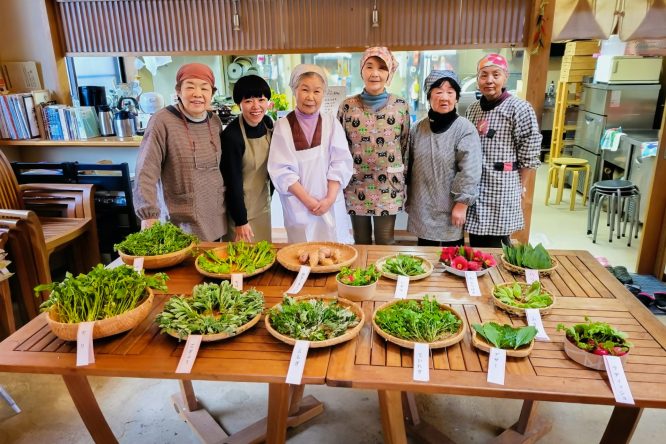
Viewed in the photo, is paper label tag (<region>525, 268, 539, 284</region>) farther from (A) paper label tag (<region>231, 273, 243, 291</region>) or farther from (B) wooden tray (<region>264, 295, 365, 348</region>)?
(A) paper label tag (<region>231, 273, 243, 291</region>)

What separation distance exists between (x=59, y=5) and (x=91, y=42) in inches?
12.7

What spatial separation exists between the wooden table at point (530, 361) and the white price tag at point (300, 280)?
26cm

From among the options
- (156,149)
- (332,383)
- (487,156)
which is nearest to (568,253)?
(487,156)

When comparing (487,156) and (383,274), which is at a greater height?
(487,156)

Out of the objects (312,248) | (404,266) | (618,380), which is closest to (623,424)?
(618,380)

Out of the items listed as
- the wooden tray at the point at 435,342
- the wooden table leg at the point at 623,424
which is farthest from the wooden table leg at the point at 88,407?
the wooden table leg at the point at 623,424

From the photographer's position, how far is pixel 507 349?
4.30ft

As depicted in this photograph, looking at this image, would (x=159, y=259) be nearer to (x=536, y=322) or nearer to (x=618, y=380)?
(x=536, y=322)

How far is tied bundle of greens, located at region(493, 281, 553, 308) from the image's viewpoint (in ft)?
5.01

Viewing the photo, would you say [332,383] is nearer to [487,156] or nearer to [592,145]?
[487,156]

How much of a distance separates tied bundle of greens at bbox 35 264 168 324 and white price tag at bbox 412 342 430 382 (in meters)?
0.84

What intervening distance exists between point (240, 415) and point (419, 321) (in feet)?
3.99

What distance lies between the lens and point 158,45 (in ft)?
11.3

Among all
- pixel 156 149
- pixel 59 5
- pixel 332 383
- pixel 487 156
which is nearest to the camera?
pixel 332 383
